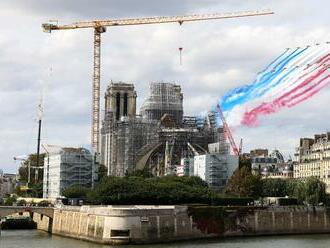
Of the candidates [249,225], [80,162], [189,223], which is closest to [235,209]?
[249,225]

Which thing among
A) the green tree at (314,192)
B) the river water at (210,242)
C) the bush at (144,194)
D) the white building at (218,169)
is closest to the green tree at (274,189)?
the white building at (218,169)

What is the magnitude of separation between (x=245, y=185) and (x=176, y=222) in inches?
1844

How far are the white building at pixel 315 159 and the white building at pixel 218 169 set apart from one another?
22.9 metres

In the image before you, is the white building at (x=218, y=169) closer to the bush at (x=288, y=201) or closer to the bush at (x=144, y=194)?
the bush at (x=288, y=201)

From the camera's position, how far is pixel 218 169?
16962 cm

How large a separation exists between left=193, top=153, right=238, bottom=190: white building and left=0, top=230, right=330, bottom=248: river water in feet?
203

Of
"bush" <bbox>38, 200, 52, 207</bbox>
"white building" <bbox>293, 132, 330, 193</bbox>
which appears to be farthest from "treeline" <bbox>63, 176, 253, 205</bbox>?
"white building" <bbox>293, 132, 330, 193</bbox>

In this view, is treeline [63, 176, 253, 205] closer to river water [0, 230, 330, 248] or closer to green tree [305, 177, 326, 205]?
river water [0, 230, 330, 248]

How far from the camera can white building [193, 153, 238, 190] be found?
169 meters

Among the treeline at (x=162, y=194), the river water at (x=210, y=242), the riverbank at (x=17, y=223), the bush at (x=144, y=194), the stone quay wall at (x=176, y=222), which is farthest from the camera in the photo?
the riverbank at (x=17, y=223)

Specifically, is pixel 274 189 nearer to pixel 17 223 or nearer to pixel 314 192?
pixel 314 192

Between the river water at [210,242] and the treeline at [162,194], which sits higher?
the treeline at [162,194]

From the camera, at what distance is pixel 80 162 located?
538 ft

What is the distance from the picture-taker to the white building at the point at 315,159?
176 meters
